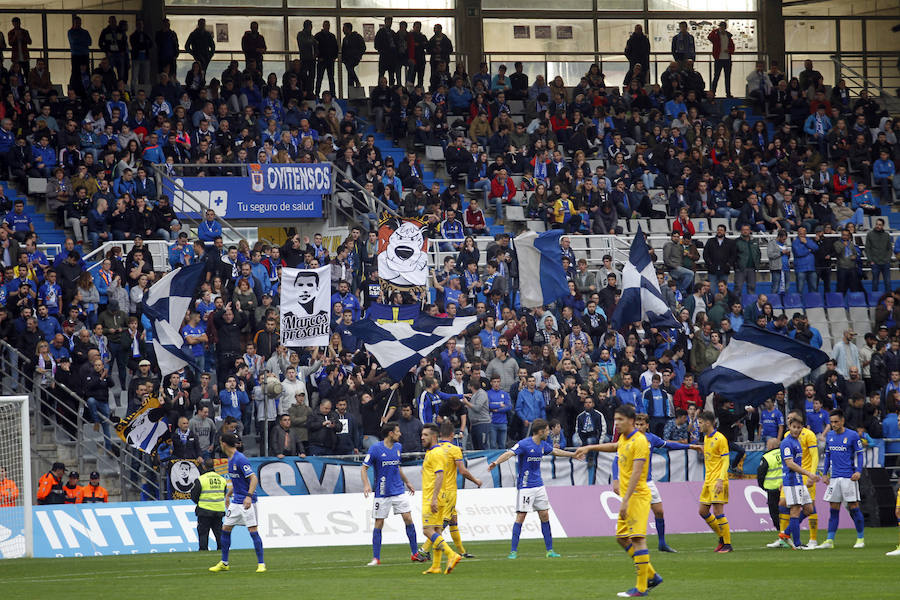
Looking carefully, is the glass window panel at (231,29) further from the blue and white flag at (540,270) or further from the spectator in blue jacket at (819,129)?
the spectator in blue jacket at (819,129)

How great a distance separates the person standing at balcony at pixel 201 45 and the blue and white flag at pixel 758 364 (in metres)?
16.9

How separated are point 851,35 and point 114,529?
3258 centimetres

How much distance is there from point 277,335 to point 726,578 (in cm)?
1331

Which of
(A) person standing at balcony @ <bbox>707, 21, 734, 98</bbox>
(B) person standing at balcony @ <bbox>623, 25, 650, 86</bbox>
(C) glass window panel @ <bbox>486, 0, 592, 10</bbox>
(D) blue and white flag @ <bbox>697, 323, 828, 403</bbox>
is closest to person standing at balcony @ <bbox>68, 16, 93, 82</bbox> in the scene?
(C) glass window panel @ <bbox>486, 0, 592, 10</bbox>

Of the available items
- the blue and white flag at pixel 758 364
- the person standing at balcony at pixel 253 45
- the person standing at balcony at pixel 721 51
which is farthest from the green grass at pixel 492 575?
the person standing at balcony at pixel 721 51

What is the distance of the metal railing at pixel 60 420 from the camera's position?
2588 centimetres

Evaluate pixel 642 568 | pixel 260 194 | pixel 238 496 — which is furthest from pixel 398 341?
pixel 642 568

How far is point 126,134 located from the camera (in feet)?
107

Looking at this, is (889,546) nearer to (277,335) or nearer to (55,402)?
(277,335)

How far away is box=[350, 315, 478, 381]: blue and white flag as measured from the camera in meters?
26.1

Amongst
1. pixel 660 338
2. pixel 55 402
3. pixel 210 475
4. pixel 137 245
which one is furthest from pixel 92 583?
pixel 660 338

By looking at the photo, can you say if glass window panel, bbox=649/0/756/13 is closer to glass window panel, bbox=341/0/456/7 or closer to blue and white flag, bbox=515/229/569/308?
glass window panel, bbox=341/0/456/7

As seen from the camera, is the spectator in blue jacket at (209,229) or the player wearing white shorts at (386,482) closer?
the player wearing white shorts at (386,482)

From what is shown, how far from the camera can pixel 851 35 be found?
155 ft
